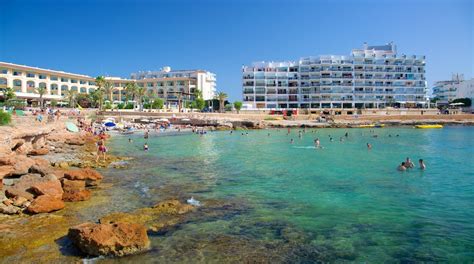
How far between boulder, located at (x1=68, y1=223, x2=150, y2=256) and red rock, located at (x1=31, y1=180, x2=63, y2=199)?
16.5 ft

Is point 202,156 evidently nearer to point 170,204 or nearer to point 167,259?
point 170,204

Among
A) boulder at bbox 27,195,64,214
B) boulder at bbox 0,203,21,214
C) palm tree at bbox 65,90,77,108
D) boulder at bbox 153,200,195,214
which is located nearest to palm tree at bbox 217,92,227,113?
palm tree at bbox 65,90,77,108

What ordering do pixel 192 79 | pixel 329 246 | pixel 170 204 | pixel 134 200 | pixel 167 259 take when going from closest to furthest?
1. pixel 167 259
2. pixel 329 246
3. pixel 170 204
4. pixel 134 200
5. pixel 192 79

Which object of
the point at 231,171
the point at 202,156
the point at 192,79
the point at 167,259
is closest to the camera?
the point at 167,259

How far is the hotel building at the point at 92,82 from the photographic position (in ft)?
293

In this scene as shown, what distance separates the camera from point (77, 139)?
43188 millimetres

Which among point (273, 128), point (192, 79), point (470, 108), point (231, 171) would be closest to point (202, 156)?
point (231, 171)

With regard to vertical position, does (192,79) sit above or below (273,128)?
above

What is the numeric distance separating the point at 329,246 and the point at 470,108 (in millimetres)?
135632

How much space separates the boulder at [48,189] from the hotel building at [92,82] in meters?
78.5

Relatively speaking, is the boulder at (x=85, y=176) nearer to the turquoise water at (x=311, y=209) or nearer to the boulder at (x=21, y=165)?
the turquoise water at (x=311, y=209)

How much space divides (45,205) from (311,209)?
1045 centimetres

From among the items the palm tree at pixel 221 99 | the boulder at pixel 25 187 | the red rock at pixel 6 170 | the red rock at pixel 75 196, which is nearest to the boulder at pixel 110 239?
the red rock at pixel 75 196

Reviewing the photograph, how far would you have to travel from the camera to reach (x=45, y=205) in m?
13.4
